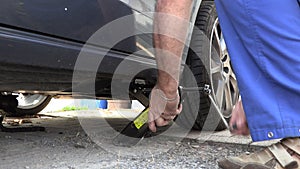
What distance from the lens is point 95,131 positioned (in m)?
2.45

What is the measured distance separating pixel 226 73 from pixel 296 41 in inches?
56.2

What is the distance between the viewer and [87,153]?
5.83 feet

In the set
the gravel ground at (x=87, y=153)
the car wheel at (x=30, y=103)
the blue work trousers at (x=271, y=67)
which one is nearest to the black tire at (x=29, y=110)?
the car wheel at (x=30, y=103)

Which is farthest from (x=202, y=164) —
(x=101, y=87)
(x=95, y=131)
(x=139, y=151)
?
(x=95, y=131)

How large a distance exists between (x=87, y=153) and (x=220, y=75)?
1.02 m

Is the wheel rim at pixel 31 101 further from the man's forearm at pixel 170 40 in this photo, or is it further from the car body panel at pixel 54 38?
the man's forearm at pixel 170 40

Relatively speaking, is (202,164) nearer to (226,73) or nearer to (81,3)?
(81,3)

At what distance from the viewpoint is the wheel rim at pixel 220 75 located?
91.4 inches

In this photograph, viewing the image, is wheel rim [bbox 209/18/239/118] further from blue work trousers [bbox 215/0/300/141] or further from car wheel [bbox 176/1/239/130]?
blue work trousers [bbox 215/0/300/141]

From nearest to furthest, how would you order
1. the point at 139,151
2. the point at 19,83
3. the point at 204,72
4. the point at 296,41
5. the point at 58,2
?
the point at 296,41 < the point at 58,2 < the point at 19,83 < the point at 139,151 < the point at 204,72

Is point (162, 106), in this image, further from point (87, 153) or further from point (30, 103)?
point (30, 103)

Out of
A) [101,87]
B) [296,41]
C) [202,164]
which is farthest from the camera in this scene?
[101,87]

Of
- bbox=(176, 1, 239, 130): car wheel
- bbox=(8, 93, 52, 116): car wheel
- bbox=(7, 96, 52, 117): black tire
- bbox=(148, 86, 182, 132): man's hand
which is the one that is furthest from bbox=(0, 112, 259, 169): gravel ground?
bbox=(8, 93, 52, 116): car wheel

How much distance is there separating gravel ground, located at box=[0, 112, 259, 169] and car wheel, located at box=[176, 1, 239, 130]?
0.22 m
